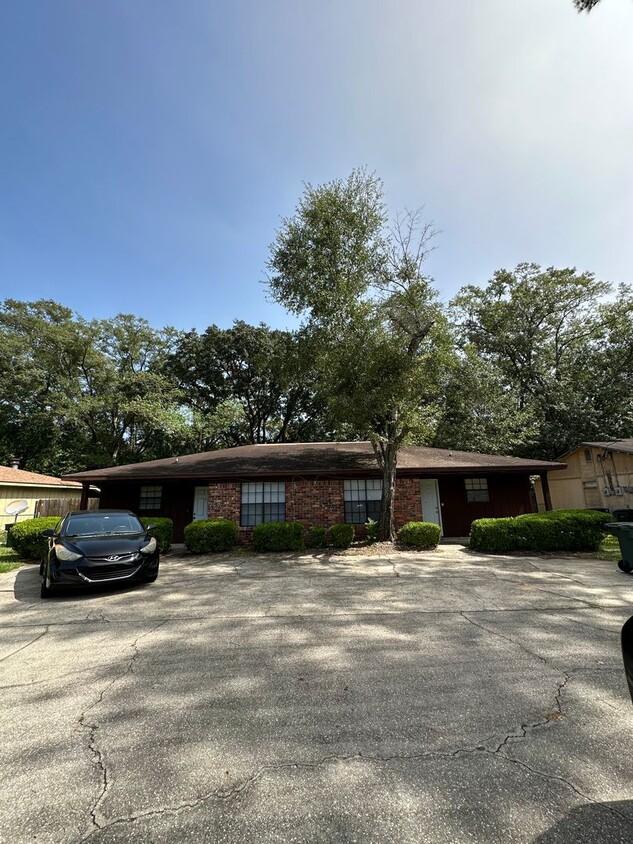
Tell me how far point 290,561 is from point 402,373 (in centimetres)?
607

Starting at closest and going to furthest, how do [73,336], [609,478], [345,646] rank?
1. [345,646]
2. [609,478]
3. [73,336]

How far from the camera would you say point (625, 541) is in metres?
2.72

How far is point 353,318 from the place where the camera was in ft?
40.4

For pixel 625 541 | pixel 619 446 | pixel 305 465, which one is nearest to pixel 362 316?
pixel 305 465

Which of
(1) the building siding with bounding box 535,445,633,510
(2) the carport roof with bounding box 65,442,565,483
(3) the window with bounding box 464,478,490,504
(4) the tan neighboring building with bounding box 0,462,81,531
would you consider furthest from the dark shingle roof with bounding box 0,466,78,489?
(1) the building siding with bounding box 535,445,633,510

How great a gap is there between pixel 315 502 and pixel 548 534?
7.08 meters

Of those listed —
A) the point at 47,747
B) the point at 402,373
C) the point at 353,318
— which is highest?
the point at 353,318

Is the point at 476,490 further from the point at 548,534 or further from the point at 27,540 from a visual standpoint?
the point at 27,540

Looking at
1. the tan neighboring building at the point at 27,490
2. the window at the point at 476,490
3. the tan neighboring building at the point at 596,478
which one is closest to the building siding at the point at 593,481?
the tan neighboring building at the point at 596,478

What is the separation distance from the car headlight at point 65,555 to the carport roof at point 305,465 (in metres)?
6.65

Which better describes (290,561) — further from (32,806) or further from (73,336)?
(73,336)

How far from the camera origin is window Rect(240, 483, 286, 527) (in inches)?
551

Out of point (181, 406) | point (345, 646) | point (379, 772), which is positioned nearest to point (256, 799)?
point (379, 772)

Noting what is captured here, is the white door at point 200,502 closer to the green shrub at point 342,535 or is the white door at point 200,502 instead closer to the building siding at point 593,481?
the green shrub at point 342,535
